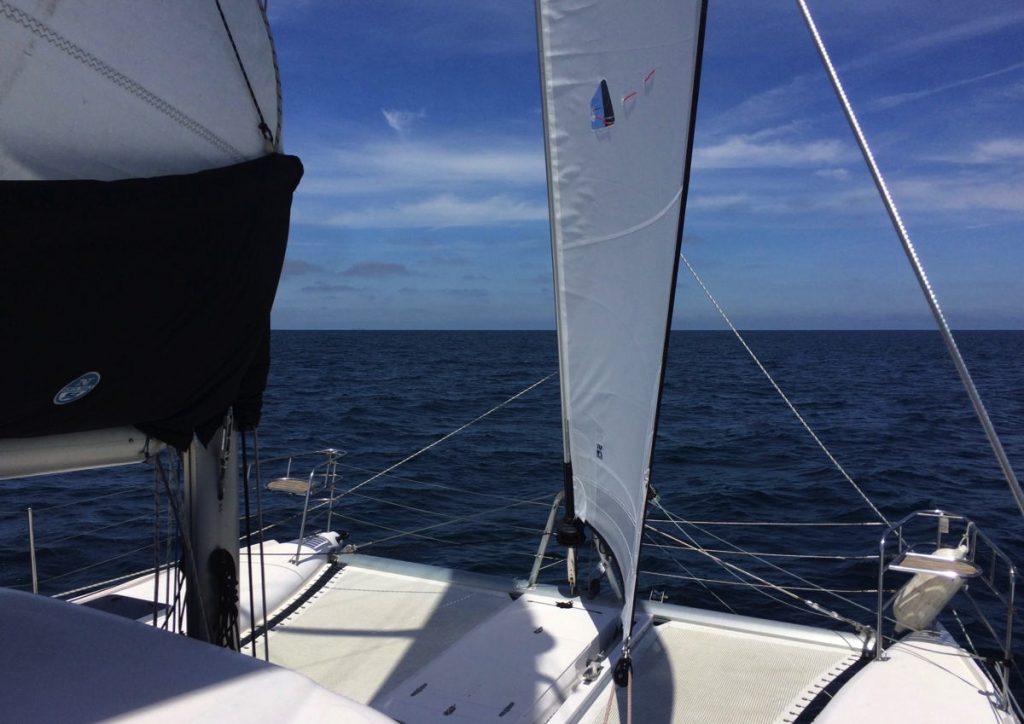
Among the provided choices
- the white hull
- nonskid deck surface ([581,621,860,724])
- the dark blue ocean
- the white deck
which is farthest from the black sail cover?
the white deck

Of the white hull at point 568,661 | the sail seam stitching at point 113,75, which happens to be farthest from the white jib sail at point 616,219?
the sail seam stitching at point 113,75

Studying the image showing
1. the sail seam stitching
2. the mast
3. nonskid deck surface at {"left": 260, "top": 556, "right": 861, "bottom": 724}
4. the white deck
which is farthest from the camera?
A: nonskid deck surface at {"left": 260, "top": 556, "right": 861, "bottom": 724}

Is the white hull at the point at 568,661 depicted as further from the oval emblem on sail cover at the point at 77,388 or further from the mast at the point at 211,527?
the oval emblem on sail cover at the point at 77,388

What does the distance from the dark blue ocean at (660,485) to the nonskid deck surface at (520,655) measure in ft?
2.07

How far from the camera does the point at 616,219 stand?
11.7 ft

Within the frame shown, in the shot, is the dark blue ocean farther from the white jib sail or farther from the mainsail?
the mainsail

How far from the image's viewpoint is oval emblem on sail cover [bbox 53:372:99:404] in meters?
1.84

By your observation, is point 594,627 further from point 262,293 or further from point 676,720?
point 262,293

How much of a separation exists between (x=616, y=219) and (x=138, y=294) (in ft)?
7.21

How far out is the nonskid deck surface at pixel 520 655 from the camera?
365cm

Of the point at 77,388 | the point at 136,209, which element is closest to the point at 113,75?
the point at 136,209

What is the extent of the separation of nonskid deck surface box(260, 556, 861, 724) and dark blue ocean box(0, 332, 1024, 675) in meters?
0.63

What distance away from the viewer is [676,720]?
3.66 m

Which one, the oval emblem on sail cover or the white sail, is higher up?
the white sail
